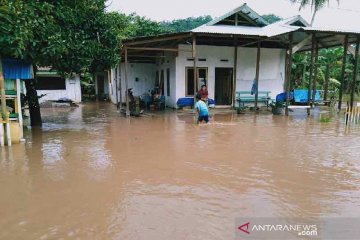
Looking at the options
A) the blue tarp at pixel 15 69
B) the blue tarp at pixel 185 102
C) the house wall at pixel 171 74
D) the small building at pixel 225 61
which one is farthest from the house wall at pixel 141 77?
the blue tarp at pixel 15 69

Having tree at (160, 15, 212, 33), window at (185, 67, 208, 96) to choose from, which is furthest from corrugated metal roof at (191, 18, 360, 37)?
tree at (160, 15, 212, 33)

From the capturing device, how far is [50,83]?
25859 mm

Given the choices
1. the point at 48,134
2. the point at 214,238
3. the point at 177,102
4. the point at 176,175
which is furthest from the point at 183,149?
the point at 177,102

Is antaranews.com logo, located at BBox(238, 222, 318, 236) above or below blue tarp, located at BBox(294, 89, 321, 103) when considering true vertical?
below

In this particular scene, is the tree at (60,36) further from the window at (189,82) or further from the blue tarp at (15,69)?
the window at (189,82)

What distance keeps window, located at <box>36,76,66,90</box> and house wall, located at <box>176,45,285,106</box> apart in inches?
543

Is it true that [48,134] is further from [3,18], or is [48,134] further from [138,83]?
[138,83]

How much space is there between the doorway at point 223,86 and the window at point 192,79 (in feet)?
3.28

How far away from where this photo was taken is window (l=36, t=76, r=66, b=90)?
25.7m

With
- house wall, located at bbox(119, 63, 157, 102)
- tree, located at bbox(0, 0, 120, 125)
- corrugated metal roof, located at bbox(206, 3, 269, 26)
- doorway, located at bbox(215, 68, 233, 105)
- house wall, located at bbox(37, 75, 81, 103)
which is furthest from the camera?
house wall, located at bbox(37, 75, 81, 103)

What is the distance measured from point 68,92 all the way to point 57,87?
98 cm

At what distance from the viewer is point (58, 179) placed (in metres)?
5.50

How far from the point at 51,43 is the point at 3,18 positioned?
1.25 m

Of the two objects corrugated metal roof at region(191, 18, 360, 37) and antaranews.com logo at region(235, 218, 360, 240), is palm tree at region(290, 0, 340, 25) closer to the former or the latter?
corrugated metal roof at region(191, 18, 360, 37)
